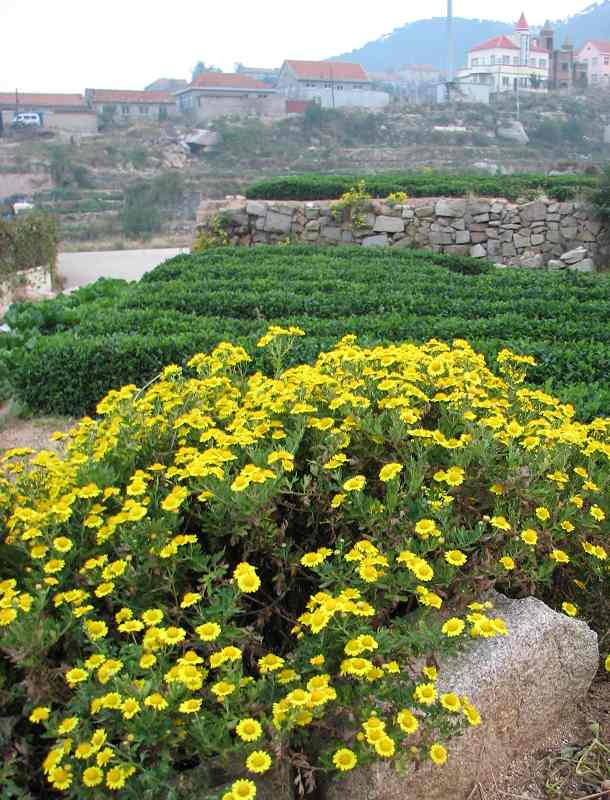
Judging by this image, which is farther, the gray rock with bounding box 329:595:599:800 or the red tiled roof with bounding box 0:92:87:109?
the red tiled roof with bounding box 0:92:87:109

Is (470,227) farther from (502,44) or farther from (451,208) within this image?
(502,44)

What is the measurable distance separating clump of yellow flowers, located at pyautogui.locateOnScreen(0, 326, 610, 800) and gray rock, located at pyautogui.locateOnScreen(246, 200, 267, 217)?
12.3 m

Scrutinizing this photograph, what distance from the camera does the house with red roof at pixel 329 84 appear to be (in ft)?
221

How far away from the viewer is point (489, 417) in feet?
9.22

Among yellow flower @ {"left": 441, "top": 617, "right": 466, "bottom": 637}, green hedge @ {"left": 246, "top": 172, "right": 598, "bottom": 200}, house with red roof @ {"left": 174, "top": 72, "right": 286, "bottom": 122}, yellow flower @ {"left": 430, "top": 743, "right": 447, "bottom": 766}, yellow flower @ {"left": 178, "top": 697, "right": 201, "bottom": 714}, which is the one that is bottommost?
yellow flower @ {"left": 430, "top": 743, "right": 447, "bottom": 766}

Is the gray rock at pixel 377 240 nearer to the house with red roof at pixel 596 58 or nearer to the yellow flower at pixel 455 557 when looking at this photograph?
the yellow flower at pixel 455 557

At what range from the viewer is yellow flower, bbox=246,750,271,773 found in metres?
1.70

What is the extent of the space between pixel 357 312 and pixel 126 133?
51.9m

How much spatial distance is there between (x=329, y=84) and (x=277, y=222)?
60628 mm

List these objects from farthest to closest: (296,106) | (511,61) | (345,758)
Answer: (511,61) < (296,106) < (345,758)

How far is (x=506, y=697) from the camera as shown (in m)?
2.28

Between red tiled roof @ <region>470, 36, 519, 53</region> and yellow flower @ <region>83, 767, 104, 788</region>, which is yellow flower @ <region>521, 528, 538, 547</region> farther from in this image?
red tiled roof @ <region>470, 36, 519, 53</region>

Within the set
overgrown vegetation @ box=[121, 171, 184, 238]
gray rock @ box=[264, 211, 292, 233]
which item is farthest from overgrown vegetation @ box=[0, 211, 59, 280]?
overgrown vegetation @ box=[121, 171, 184, 238]

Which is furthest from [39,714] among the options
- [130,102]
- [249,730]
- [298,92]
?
[298,92]
